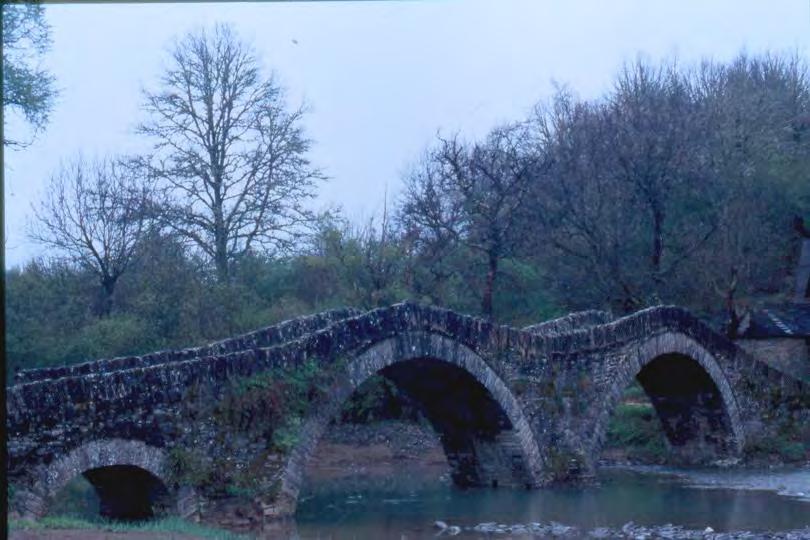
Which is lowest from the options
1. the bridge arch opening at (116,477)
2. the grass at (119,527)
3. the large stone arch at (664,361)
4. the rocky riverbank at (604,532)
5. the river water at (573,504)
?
the rocky riverbank at (604,532)

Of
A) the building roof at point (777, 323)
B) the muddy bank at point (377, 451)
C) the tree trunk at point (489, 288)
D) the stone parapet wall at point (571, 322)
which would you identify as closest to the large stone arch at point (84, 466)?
the stone parapet wall at point (571, 322)

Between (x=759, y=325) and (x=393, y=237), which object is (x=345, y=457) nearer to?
(x=393, y=237)

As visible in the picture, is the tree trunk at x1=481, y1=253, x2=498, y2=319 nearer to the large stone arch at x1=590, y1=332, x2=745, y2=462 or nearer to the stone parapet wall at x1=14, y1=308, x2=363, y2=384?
the large stone arch at x1=590, y1=332, x2=745, y2=462

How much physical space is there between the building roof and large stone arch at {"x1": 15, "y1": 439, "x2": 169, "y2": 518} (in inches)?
781

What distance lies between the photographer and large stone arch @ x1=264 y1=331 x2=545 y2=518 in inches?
578

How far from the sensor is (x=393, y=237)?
1206 inches

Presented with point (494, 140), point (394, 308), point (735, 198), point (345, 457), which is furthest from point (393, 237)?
point (394, 308)

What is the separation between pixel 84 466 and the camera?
1181 centimetres

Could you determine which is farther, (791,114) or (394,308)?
(791,114)

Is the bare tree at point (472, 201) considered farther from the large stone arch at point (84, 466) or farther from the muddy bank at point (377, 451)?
the large stone arch at point (84, 466)

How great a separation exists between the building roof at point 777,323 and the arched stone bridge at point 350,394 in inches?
124

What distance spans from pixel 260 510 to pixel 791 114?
30.0 meters

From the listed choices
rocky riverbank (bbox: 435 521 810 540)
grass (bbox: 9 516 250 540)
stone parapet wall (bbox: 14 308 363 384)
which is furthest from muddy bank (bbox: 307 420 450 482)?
grass (bbox: 9 516 250 540)

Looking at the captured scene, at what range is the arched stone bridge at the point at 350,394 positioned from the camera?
12.0 m
